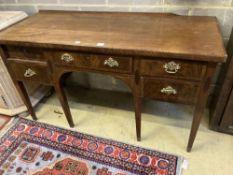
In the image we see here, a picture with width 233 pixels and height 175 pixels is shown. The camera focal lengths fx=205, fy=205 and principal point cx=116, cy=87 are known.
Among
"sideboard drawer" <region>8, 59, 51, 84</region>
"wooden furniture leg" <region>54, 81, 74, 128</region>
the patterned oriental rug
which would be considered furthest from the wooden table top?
the patterned oriental rug

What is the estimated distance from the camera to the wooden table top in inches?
38.5

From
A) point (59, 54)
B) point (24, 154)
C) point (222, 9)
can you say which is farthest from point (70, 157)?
point (222, 9)

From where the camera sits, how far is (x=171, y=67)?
3.34ft

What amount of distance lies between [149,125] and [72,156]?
623 mm

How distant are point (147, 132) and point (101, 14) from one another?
0.94 meters

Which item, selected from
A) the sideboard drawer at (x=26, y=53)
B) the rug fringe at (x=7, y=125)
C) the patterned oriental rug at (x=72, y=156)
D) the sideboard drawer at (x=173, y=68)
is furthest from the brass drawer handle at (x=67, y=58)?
the rug fringe at (x=7, y=125)

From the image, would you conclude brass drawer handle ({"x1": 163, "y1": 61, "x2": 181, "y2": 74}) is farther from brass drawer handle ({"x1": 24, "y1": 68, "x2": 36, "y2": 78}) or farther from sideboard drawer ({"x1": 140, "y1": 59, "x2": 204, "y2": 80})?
brass drawer handle ({"x1": 24, "y1": 68, "x2": 36, "y2": 78})

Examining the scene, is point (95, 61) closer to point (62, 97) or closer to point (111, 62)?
point (111, 62)

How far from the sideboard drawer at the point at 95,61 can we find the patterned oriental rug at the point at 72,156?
620mm

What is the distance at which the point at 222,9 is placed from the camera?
51.9 inches

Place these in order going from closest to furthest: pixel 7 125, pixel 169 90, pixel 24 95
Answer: pixel 169 90 → pixel 24 95 → pixel 7 125

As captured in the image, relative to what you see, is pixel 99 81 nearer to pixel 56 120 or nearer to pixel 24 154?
pixel 56 120

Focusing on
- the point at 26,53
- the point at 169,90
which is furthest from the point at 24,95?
the point at 169,90

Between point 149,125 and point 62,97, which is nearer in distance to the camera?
point 62,97
